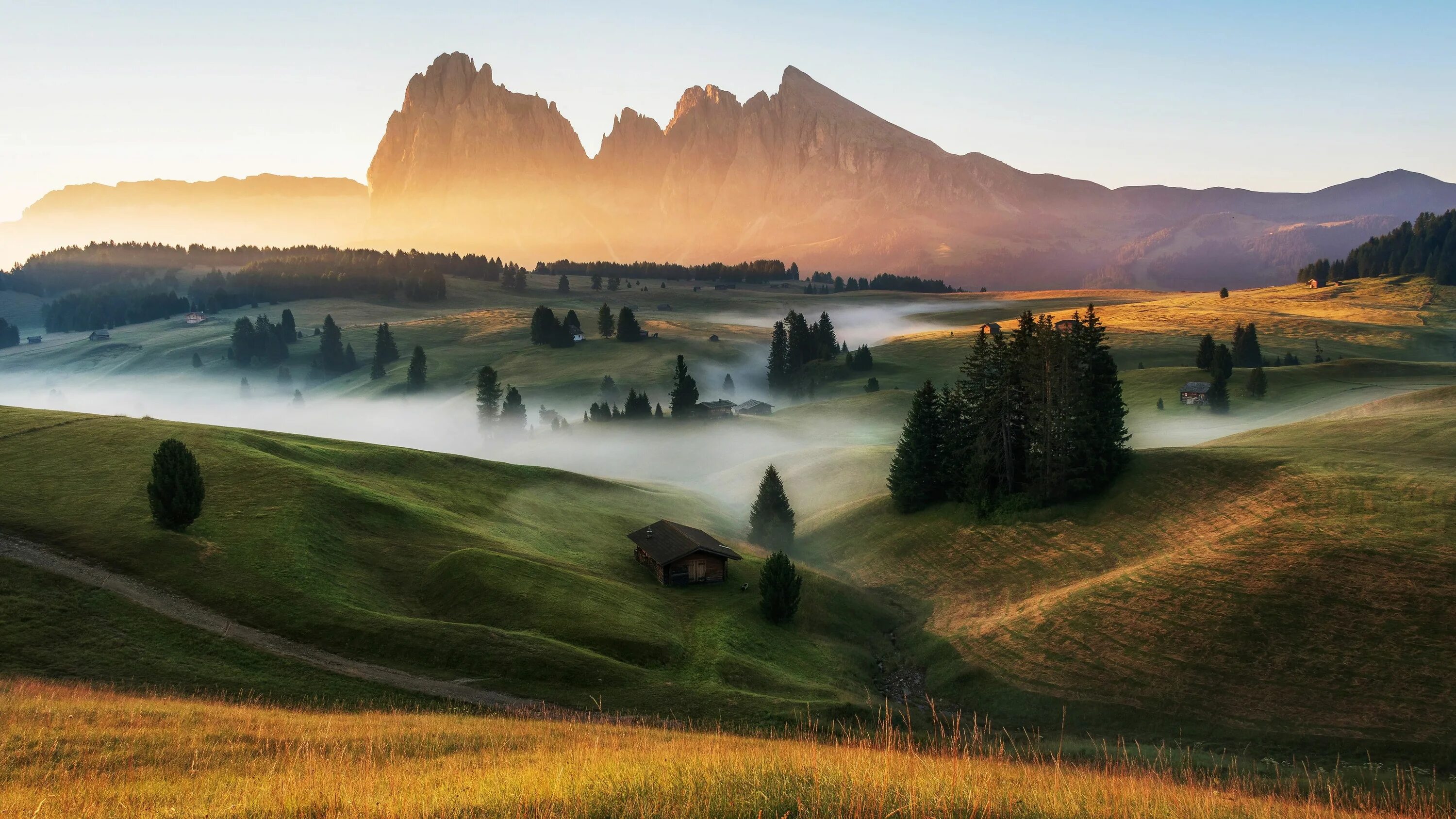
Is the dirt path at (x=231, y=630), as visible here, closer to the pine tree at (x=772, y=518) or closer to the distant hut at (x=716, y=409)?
the pine tree at (x=772, y=518)

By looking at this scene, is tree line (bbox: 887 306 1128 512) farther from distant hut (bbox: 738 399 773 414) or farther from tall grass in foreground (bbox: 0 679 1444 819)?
distant hut (bbox: 738 399 773 414)

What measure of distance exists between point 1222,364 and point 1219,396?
8.51 metres

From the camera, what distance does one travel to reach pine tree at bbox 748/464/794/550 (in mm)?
89062

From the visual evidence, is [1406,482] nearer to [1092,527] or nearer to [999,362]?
[1092,527]

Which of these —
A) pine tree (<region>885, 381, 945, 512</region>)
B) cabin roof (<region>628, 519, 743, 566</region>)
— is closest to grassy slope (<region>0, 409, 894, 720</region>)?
cabin roof (<region>628, 519, 743, 566</region>)

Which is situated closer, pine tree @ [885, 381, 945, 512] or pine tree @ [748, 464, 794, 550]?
pine tree @ [885, 381, 945, 512]

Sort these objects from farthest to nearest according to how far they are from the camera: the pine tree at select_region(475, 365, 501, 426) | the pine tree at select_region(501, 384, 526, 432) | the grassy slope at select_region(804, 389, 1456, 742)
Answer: the pine tree at select_region(475, 365, 501, 426), the pine tree at select_region(501, 384, 526, 432), the grassy slope at select_region(804, 389, 1456, 742)

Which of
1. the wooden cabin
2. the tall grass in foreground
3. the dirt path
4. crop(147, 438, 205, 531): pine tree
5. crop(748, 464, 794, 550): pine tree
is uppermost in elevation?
the tall grass in foreground

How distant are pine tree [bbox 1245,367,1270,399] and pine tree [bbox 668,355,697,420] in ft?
311

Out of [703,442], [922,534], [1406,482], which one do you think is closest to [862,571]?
[922,534]

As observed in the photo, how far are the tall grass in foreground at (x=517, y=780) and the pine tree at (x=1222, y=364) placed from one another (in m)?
132

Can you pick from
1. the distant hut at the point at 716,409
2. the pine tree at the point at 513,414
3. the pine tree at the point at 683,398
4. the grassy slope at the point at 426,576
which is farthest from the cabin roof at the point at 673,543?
the pine tree at the point at 513,414

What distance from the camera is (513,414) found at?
582ft

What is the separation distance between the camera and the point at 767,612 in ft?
197
